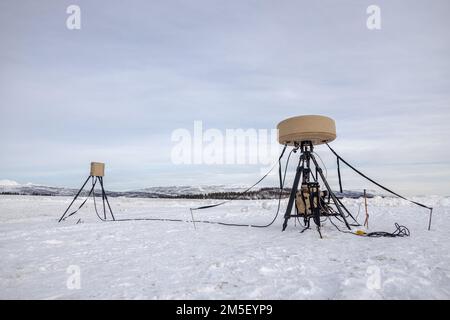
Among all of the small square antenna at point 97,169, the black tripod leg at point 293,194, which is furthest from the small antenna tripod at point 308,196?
the small square antenna at point 97,169

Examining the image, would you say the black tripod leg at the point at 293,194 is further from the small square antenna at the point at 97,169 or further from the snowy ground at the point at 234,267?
the small square antenna at the point at 97,169

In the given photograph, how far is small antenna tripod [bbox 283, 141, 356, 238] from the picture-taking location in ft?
24.9

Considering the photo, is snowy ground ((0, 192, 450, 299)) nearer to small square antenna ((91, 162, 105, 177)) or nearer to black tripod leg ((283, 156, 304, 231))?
black tripod leg ((283, 156, 304, 231))

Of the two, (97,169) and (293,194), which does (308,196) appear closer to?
(293,194)

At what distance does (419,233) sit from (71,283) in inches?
310

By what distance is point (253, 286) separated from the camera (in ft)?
11.3

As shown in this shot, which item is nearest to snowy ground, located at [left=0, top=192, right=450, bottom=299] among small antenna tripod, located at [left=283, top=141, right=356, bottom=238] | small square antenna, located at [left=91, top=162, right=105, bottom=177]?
small antenna tripod, located at [left=283, top=141, right=356, bottom=238]

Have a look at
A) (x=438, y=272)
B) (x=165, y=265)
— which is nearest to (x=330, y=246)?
(x=438, y=272)

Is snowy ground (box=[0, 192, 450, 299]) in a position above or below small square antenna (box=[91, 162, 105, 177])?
below

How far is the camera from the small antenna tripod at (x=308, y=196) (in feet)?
24.9

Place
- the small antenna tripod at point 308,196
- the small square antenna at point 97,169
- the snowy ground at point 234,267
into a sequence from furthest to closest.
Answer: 1. the small square antenna at point 97,169
2. the small antenna tripod at point 308,196
3. the snowy ground at point 234,267

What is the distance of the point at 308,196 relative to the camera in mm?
7820
